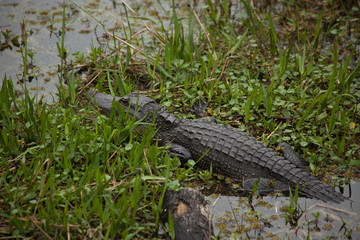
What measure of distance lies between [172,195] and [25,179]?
4.74 ft

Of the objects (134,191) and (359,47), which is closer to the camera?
(134,191)

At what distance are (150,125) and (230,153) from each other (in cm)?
100

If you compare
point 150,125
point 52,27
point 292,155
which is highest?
point 52,27

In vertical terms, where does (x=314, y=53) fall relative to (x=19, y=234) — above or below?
above

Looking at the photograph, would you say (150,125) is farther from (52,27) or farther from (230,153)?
(52,27)

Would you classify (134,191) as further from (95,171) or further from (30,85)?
(30,85)

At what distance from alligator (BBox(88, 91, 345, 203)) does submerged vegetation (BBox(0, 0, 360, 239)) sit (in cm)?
20

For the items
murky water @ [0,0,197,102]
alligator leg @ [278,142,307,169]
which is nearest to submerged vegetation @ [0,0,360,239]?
alligator leg @ [278,142,307,169]

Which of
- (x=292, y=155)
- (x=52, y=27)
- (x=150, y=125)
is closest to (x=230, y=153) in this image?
(x=292, y=155)

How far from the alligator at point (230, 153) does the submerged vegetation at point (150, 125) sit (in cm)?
20

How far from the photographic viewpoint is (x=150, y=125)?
4574mm

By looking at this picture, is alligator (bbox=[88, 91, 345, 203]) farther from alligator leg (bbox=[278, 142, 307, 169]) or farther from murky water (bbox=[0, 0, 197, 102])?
murky water (bbox=[0, 0, 197, 102])

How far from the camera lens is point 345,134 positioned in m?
4.71

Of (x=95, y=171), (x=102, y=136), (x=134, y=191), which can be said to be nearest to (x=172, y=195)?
(x=134, y=191)
